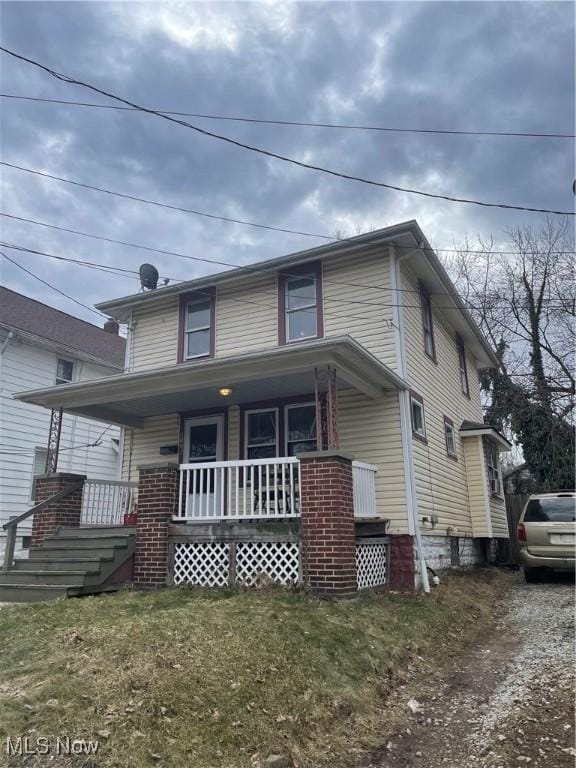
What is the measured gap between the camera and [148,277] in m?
12.9

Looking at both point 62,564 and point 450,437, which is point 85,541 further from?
point 450,437

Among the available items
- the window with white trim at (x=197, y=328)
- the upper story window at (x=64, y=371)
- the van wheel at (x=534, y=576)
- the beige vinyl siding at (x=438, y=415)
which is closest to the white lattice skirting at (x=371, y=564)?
the beige vinyl siding at (x=438, y=415)

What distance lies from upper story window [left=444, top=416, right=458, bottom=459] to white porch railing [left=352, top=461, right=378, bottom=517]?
12.5 ft

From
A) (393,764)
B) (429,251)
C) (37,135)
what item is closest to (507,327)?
(429,251)

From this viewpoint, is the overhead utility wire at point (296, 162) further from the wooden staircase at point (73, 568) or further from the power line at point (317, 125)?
the wooden staircase at point (73, 568)

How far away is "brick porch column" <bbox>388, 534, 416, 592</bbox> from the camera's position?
848 cm

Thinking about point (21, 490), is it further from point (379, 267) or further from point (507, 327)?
point (507, 327)

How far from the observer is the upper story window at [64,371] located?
16.3 m

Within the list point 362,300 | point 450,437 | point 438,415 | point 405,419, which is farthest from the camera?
point 450,437

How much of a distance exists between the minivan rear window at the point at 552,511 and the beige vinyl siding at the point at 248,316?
5673mm

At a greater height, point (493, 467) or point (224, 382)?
point (224, 382)

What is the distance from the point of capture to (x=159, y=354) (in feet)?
39.5

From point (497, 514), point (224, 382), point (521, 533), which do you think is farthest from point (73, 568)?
point (497, 514)

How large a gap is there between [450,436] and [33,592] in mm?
8968
